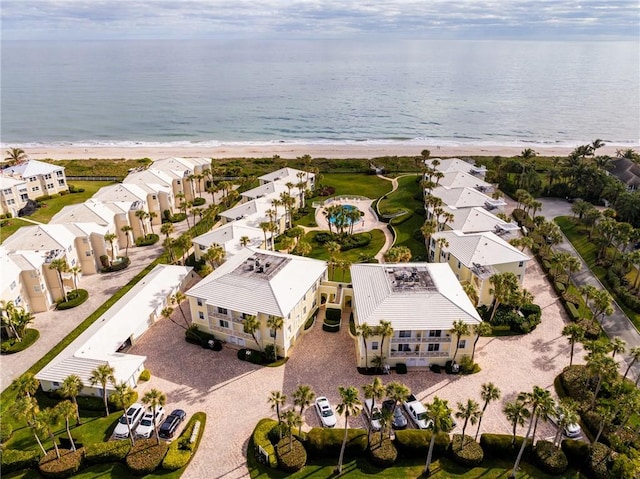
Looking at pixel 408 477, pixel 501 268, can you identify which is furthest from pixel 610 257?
pixel 408 477

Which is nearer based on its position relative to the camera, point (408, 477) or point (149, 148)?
point (408, 477)

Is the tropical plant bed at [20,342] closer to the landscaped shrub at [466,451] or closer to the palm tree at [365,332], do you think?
the palm tree at [365,332]

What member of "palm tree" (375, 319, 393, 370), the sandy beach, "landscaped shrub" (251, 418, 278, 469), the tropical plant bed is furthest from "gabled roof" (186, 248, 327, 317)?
the sandy beach

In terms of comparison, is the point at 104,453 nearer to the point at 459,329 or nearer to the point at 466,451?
the point at 466,451

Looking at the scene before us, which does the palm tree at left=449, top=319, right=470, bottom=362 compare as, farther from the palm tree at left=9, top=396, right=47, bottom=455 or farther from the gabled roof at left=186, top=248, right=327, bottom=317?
the palm tree at left=9, top=396, right=47, bottom=455

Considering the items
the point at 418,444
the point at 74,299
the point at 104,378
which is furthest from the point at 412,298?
the point at 74,299

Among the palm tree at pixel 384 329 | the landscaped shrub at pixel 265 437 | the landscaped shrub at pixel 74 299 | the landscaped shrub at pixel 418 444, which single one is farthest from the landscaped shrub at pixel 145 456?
the landscaped shrub at pixel 74 299

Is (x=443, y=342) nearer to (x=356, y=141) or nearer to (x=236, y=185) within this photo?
(x=236, y=185)
